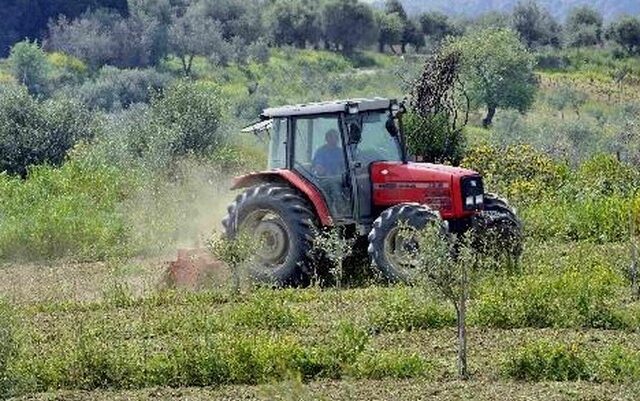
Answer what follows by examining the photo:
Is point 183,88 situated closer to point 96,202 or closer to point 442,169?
point 96,202

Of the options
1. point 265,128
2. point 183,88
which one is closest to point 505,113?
point 183,88

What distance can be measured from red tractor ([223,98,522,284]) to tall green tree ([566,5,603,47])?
6063cm

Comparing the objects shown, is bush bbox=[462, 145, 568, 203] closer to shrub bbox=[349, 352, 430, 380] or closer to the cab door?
the cab door

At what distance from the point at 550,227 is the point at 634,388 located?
7.40 meters

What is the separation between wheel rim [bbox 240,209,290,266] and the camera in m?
12.1

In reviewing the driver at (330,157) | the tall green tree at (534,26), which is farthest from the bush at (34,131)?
the tall green tree at (534,26)

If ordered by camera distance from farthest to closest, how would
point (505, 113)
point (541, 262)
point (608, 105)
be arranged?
point (608, 105), point (505, 113), point (541, 262)

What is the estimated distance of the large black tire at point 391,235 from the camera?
1133cm

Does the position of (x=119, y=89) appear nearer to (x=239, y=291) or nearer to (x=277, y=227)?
(x=277, y=227)

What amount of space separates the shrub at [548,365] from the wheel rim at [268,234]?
15.1 feet

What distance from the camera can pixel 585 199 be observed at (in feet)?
52.3

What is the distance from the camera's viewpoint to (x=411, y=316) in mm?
9359

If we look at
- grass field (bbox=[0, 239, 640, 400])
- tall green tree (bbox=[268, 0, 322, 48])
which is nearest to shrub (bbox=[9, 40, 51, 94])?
tall green tree (bbox=[268, 0, 322, 48])

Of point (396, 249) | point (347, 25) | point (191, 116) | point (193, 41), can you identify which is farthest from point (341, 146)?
point (347, 25)
